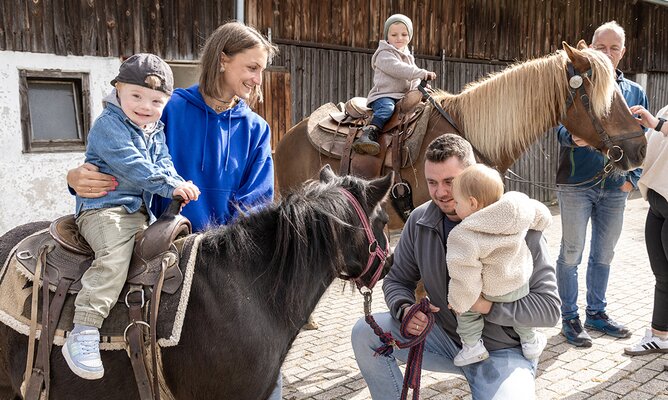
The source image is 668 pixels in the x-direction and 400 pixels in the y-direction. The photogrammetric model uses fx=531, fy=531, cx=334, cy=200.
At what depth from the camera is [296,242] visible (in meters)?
2.04

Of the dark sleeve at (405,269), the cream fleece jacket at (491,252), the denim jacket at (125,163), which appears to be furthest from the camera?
the dark sleeve at (405,269)

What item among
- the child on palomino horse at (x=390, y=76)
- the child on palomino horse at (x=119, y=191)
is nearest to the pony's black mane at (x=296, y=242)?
the child on palomino horse at (x=119, y=191)

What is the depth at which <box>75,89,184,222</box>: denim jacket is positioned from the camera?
2.02 m

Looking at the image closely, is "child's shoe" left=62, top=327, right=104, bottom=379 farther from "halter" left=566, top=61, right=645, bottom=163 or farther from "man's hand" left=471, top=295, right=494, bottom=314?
"halter" left=566, top=61, right=645, bottom=163

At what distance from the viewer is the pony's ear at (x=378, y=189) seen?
2.11m

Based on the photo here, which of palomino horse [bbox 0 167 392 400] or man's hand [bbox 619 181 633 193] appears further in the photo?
man's hand [bbox 619 181 633 193]

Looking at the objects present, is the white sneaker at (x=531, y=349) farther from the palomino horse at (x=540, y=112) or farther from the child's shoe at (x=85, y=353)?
the palomino horse at (x=540, y=112)

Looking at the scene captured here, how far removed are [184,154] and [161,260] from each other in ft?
2.28

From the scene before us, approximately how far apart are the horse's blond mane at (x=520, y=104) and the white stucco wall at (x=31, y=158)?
448 centimetres

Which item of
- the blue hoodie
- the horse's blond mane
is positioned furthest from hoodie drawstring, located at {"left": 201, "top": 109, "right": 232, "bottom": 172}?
the horse's blond mane

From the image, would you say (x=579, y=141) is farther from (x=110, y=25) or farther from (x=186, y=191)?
(x=110, y=25)

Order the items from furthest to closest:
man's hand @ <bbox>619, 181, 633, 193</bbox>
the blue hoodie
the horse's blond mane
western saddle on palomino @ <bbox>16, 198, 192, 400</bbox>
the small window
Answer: the small window
man's hand @ <bbox>619, 181, 633, 193</bbox>
the horse's blond mane
the blue hoodie
western saddle on palomino @ <bbox>16, 198, 192, 400</bbox>

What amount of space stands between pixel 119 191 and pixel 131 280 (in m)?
0.38

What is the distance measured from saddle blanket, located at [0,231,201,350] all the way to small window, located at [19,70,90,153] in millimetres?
4508
